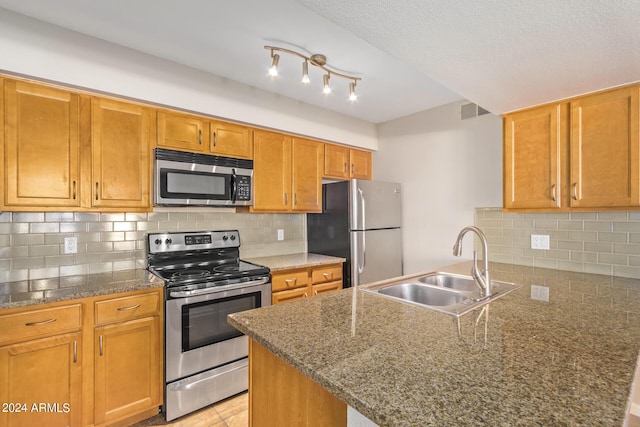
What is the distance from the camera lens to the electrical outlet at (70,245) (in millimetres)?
2102

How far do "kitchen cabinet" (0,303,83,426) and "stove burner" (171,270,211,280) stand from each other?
1.77ft

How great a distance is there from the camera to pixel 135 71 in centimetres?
209

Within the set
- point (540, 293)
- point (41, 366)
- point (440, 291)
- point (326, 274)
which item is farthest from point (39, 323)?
point (540, 293)

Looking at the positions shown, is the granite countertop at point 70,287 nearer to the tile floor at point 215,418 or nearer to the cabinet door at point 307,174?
the tile floor at point 215,418

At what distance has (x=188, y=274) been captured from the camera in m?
2.18

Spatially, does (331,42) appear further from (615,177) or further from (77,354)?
(77,354)

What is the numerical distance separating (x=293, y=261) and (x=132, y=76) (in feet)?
6.18

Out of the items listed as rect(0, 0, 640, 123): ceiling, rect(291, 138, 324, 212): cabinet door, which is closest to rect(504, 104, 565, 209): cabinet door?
rect(0, 0, 640, 123): ceiling

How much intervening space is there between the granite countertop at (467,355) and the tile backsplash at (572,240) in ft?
2.23

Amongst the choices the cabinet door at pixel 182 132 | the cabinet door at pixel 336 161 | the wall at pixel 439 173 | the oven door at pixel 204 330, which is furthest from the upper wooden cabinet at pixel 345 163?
the oven door at pixel 204 330

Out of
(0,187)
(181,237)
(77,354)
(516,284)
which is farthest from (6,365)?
(516,284)

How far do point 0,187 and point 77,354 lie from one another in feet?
3.43

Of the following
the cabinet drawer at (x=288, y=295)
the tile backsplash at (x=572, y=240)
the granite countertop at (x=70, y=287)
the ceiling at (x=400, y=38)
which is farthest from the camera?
the cabinet drawer at (x=288, y=295)

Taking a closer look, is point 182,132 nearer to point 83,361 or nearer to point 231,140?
point 231,140
